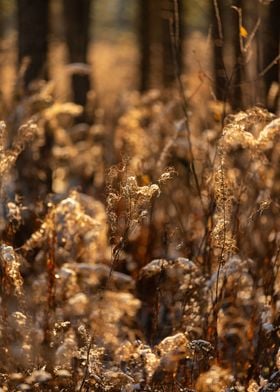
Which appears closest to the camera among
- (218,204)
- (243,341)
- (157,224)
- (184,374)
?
(218,204)

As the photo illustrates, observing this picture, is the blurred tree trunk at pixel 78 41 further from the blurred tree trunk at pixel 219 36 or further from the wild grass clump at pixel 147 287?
the wild grass clump at pixel 147 287

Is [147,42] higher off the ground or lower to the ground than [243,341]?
higher

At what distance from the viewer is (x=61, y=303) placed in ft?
13.8

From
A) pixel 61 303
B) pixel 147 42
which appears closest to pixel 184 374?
pixel 61 303

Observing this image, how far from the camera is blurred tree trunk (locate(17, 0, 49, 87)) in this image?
769 centimetres

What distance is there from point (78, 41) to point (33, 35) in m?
2.26

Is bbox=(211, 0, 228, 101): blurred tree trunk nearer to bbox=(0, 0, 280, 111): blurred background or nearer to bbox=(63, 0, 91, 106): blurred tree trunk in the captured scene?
bbox=(0, 0, 280, 111): blurred background

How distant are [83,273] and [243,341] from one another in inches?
44.7

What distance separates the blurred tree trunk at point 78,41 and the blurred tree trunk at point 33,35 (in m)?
1.93

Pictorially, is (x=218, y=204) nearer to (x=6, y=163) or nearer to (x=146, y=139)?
(x=6, y=163)

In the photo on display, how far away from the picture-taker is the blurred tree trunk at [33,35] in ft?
25.2

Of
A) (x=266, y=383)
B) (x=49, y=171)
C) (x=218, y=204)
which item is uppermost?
(x=49, y=171)

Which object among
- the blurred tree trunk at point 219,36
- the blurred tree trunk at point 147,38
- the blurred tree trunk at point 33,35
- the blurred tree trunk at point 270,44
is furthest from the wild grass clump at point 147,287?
the blurred tree trunk at point 147,38

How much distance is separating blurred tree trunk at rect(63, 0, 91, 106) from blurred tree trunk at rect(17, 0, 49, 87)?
6.32ft
